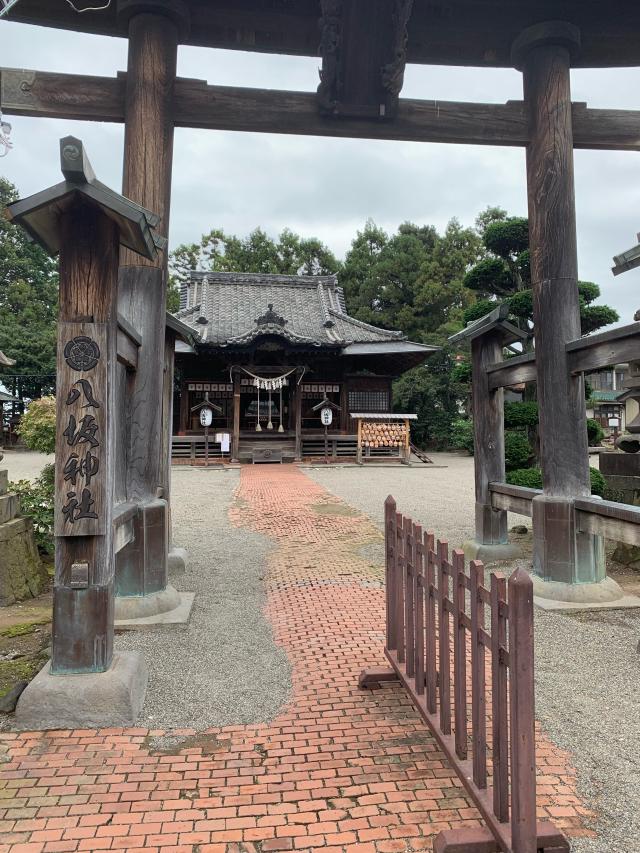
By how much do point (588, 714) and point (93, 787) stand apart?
2.62 metres

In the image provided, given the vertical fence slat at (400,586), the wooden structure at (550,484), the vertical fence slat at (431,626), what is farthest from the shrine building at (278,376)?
the vertical fence slat at (431,626)

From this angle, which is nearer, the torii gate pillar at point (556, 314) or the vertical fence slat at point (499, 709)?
the vertical fence slat at point (499, 709)

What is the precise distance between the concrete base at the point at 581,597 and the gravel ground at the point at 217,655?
8.52 feet

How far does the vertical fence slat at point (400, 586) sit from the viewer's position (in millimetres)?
3133

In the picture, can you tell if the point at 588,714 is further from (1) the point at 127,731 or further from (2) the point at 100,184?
(2) the point at 100,184

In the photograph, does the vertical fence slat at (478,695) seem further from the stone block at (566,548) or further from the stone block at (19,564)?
the stone block at (19,564)

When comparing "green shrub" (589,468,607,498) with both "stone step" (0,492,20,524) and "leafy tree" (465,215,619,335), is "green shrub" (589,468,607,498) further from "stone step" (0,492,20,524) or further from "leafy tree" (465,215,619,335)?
"stone step" (0,492,20,524)

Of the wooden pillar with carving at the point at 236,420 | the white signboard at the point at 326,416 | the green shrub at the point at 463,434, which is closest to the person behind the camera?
the wooden pillar with carving at the point at 236,420

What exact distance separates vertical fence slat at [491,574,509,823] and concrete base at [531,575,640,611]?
318 centimetres

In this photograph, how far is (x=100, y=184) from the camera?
2844mm

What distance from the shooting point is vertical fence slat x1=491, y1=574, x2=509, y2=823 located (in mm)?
1904

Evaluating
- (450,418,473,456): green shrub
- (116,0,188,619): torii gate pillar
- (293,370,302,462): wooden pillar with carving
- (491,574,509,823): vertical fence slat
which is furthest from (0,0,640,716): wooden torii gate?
(450,418,473,456): green shrub

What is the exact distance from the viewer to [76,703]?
9.50ft

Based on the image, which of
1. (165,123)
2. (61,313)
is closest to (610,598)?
(61,313)
